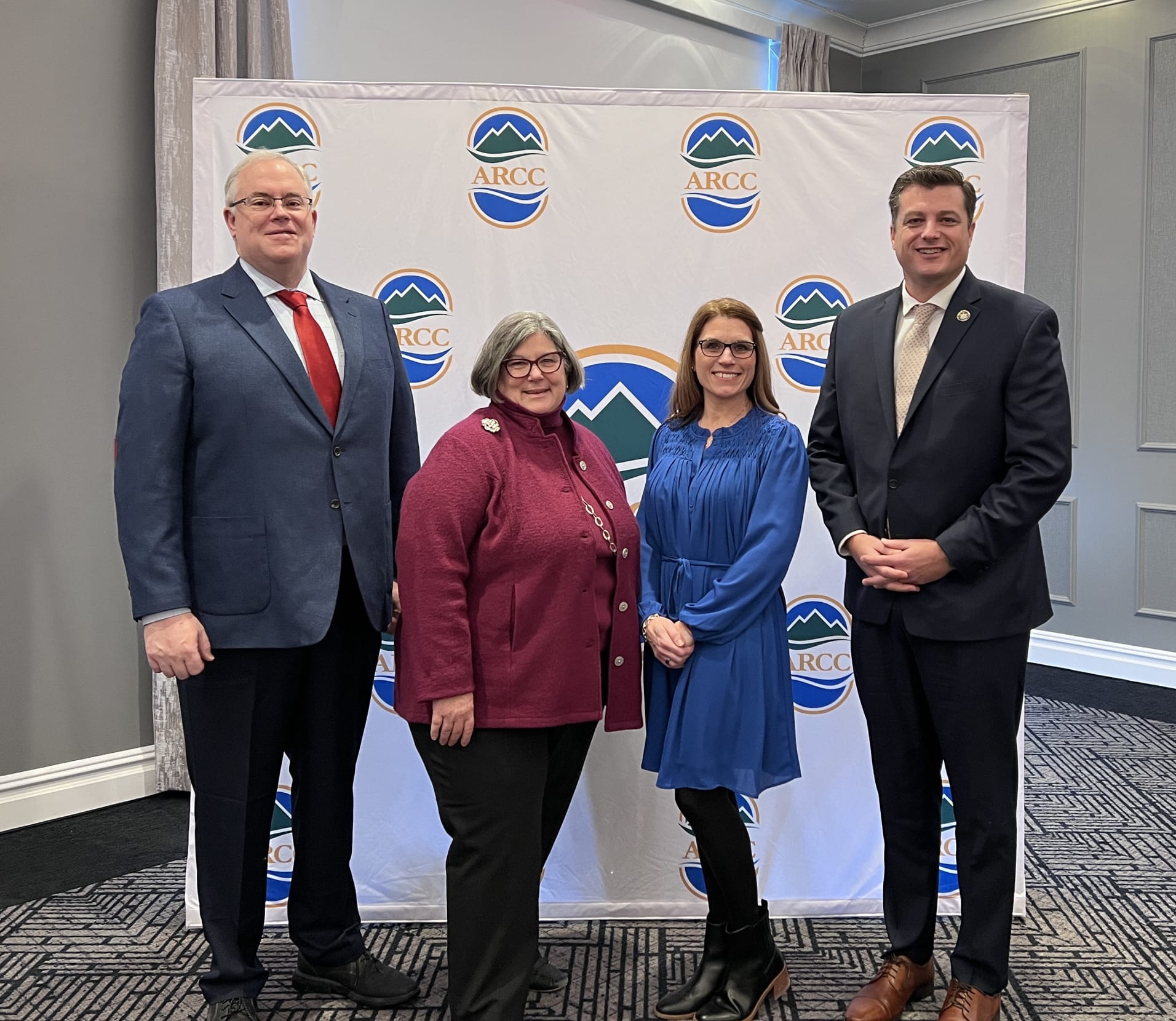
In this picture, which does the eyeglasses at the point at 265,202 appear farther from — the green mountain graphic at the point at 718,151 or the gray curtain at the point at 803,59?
the gray curtain at the point at 803,59

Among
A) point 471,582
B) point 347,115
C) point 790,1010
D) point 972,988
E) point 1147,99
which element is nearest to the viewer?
point 471,582

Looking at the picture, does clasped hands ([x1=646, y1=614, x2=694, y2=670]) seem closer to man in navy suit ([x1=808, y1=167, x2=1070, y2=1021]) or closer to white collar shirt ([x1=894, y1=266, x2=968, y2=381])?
man in navy suit ([x1=808, y1=167, x2=1070, y2=1021])

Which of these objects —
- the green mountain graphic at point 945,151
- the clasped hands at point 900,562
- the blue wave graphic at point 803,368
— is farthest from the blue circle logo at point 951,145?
the clasped hands at point 900,562

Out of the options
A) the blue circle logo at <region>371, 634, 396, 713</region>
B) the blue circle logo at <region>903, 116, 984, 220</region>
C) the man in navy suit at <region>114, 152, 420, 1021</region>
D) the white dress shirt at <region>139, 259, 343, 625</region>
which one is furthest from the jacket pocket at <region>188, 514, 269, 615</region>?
the blue circle logo at <region>903, 116, 984, 220</region>

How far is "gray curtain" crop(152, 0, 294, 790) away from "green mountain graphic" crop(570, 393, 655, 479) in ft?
5.48

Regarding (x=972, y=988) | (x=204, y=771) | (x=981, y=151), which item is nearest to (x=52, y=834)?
(x=204, y=771)

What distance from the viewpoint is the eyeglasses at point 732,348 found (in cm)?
225

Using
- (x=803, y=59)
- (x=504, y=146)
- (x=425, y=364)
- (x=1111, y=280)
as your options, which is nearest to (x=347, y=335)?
(x=425, y=364)

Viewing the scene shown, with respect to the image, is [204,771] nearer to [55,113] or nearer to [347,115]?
[347,115]

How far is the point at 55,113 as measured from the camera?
11.4 feet

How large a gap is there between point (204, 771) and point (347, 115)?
5.18 ft

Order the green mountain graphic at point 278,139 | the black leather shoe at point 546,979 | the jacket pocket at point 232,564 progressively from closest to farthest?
the jacket pocket at point 232,564
the black leather shoe at point 546,979
the green mountain graphic at point 278,139

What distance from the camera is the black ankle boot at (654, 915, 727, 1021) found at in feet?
7.53

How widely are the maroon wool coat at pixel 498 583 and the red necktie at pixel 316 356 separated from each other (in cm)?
28
